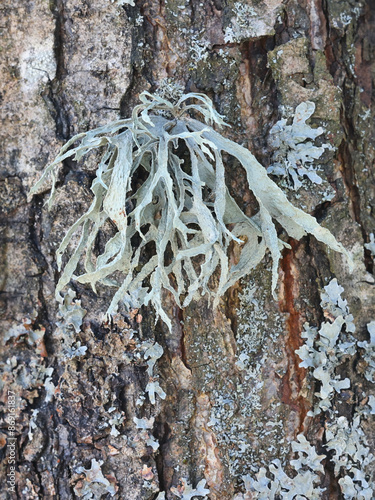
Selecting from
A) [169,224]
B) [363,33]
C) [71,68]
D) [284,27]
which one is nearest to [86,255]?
[169,224]

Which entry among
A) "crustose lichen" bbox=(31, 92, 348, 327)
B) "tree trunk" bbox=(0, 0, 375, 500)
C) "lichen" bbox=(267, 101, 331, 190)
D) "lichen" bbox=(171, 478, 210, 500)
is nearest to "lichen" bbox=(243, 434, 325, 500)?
"tree trunk" bbox=(0, 0, 375, 500)

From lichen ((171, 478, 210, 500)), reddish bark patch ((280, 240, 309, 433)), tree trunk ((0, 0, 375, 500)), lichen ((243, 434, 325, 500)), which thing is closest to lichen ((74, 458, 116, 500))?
tree trunk ((0, 0, 375, 500))

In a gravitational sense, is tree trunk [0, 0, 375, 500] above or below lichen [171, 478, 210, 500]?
above

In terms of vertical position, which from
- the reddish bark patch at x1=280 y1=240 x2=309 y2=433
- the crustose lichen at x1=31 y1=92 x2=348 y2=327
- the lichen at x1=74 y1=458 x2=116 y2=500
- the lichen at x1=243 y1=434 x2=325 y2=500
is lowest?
the lichen at x1=243 y1=434 x2=325 y2=500

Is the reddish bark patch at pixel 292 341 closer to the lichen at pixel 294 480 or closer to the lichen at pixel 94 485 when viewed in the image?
the lichen at pixel 294 480

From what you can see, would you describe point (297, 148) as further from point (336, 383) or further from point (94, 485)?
point (94, 485)

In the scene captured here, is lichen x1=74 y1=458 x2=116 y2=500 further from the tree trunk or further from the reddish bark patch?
the reddish bark patch

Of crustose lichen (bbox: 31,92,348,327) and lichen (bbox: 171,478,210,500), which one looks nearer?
crustose lichen (bbox: 31,92,348,327)
